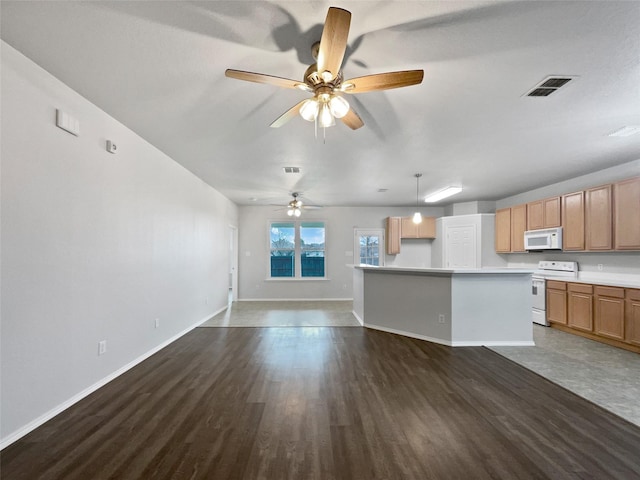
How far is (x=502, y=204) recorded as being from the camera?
7051mm

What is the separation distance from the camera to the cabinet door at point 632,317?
3.74 m

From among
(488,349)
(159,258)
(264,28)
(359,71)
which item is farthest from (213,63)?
(488,349)

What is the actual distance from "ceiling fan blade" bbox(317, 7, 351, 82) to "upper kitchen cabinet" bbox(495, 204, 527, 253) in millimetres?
5909

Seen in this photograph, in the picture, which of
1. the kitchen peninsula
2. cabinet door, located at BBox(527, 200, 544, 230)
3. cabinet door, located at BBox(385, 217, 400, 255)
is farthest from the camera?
cabinet door, located at BBox(385, 217, 400, 255)

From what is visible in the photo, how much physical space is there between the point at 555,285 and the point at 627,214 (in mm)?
1522

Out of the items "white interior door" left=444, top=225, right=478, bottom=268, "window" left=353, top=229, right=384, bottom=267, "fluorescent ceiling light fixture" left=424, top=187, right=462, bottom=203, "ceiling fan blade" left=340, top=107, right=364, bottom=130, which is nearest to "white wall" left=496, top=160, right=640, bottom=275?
"white interior door" left=444, top=225, right=478, bottom=268

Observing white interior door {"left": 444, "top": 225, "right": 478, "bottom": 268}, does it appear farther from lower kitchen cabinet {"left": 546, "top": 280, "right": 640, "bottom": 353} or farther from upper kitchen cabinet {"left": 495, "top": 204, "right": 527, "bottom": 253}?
lower kitchen cabinet {"left": 546, "top": 280, "right": 640, "bottom": 353}

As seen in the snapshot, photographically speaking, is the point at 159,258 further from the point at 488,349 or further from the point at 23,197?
the point at 488,349

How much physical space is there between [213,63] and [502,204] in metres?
7.38

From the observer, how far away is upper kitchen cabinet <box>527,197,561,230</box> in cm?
507

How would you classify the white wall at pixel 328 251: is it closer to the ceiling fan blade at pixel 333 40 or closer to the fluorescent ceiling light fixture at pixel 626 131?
the fluorescent ceiling light fixture at pixel 626 131

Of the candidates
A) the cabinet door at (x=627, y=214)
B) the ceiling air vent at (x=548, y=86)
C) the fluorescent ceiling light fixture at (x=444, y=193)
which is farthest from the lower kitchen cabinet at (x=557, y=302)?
the ceiling air vent at (x=548, y=86)

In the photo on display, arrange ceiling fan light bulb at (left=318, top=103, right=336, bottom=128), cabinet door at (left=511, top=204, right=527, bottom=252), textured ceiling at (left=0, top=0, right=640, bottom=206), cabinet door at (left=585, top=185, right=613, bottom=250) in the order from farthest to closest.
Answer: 1. cabinet door at (left=511, top=204, right=527, bottom=252)
2. cabinet door at (left=585, top=185, right=613, bottom=250)
3. ceiling fan light bulb at (left=318, top=103, right=336, bottom=128)
4. textured ceiling at (left=0, top=0, right=640, bottom=206)

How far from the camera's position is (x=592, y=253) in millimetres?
4777
